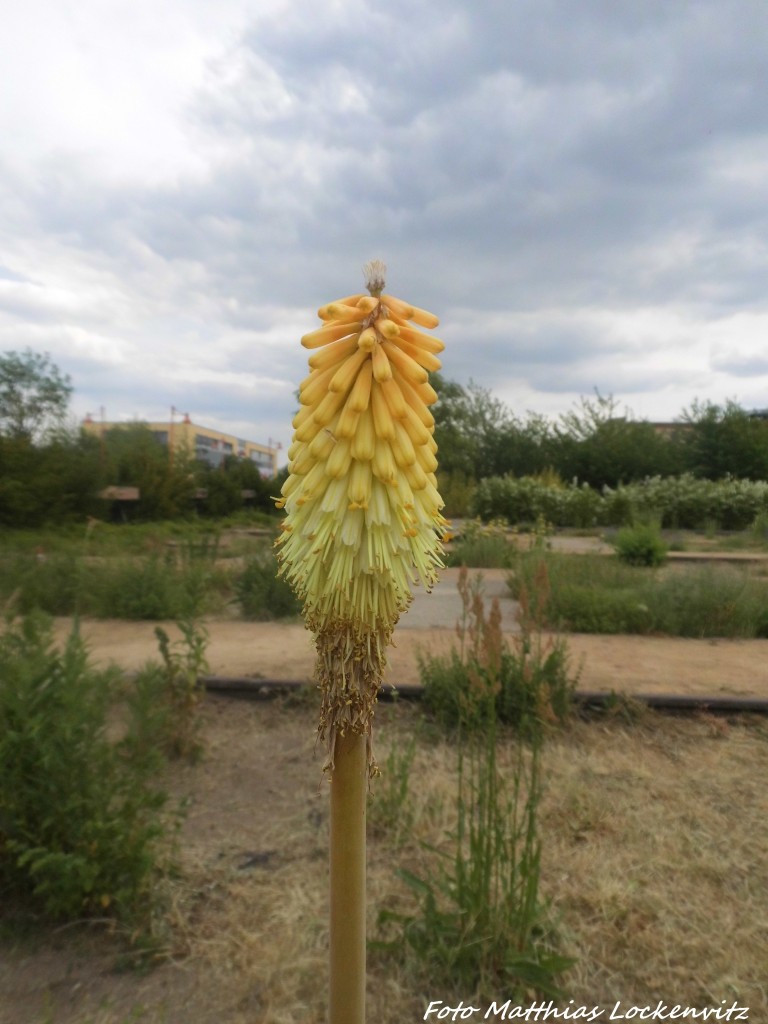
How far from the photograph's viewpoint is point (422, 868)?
10.3ft

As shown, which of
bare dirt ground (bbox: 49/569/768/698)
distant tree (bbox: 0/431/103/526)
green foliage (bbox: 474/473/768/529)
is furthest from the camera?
green foliage (bbox: 474/473/768/529)

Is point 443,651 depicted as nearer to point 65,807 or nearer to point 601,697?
point 601,697

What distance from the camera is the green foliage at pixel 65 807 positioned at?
261 centimetres

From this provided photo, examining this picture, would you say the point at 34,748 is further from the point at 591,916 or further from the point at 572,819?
the point at 572,819

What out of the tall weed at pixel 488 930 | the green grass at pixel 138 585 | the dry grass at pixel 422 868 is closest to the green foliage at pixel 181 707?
the dry grass at pixel 422 868

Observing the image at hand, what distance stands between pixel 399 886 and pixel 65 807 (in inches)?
53.3

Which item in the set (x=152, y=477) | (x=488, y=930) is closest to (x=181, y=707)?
(x=488, y=930)

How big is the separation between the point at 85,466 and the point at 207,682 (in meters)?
12.9

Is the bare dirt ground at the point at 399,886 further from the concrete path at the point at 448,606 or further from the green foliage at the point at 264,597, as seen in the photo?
the green foliage at the point at 264,597

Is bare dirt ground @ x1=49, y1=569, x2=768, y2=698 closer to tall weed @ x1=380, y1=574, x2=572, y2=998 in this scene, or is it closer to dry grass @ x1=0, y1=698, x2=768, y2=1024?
dry grass @ x1=0, y1=698, x2=768, y2=1024

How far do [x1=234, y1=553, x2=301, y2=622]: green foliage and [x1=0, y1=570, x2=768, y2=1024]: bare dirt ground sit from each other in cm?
331

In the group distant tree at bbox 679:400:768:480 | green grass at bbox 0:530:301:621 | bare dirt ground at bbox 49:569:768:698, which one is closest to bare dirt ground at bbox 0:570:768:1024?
bare dirt ground at bbox 49:569:768:698

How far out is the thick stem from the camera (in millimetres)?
1298

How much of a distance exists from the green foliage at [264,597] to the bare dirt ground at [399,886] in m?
3.31
